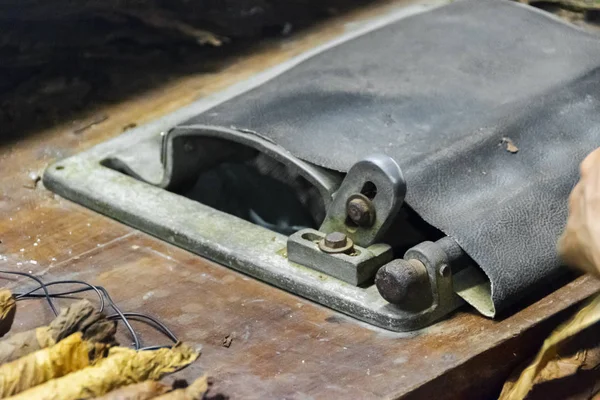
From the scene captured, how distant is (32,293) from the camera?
1337 mm

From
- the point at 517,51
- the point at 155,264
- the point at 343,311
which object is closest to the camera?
the point at 343,311

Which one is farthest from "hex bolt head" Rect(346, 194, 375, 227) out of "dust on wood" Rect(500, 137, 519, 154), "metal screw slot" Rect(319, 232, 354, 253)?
"dust on wood" Rect(500, 137, 519, 154)

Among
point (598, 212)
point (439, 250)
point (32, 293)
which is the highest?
point (598, 212)

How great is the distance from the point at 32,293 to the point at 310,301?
40 centimetres

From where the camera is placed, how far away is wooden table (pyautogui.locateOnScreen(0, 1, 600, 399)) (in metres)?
1.12

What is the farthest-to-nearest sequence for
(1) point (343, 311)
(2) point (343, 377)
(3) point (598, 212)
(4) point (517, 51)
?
1. (4) point (517, 51)
2. (1) point (343, 311)
3. (2) point (343, 377)
4. (3) point (598, 212)

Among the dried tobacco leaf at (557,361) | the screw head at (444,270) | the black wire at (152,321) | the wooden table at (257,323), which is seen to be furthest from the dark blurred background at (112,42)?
the dried tobacco leaf at (557,361)

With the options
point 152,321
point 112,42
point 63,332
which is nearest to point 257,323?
point 152,321

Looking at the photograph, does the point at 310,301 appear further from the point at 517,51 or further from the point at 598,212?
the point at 517,51

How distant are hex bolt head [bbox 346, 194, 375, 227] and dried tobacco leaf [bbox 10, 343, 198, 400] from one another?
1.08ft

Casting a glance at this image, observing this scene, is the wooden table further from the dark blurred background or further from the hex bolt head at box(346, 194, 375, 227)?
the dark blurred background

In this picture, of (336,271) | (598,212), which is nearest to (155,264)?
(336,271)

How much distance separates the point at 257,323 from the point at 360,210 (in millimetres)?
210

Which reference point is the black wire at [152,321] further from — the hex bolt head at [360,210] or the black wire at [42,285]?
the hex bolt head at [360,210]
